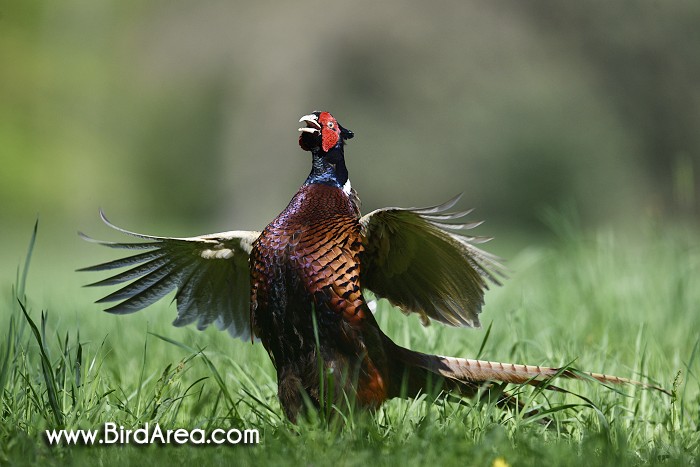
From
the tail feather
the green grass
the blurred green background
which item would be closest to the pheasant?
the tail feather

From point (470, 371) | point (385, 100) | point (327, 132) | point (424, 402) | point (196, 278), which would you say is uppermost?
point (385, 100)

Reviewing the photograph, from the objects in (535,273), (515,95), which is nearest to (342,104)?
(515,95)

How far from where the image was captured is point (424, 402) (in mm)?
3094

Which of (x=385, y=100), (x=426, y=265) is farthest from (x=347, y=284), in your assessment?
(x=385, y=100)

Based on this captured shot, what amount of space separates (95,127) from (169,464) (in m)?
25.0

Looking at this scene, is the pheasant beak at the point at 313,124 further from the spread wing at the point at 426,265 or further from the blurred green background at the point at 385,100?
the blurred green background at the point at 385,100

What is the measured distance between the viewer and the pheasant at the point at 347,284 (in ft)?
8.75

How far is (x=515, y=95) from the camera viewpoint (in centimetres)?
1792

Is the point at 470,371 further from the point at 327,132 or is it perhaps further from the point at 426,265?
the point at 327,132

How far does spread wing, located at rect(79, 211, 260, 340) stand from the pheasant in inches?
0.5

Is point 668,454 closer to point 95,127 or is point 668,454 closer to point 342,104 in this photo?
point 342,104

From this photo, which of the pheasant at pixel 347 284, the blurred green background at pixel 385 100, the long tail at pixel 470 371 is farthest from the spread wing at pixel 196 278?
the blurred green background at pixel 385 100

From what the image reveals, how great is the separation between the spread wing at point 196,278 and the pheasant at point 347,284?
13 mm

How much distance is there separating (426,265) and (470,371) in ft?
1.24
